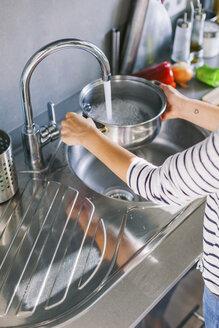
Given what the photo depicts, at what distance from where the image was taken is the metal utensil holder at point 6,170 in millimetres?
941

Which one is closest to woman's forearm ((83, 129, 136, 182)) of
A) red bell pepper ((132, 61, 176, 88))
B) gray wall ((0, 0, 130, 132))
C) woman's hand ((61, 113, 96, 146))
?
woman's hand ((61, 113, 96, 146))

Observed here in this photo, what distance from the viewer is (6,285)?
843 mm

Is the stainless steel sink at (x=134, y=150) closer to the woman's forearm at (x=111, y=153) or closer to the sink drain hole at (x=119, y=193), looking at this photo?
the sink drain hole at (x=119, y=193)

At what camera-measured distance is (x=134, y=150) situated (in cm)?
129

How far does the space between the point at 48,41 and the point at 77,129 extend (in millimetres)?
377

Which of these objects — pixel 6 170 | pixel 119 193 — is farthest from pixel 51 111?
pixel 119 193

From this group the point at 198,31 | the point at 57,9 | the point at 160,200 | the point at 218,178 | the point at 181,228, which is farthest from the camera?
the point at 198,31

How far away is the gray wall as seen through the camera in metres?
1.08

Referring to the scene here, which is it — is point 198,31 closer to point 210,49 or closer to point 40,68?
point 210,49

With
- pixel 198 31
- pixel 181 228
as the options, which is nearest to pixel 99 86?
pixel 181 228

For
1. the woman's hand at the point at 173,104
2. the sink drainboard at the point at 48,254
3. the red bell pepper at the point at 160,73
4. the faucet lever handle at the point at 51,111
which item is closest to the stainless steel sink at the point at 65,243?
the sink drainboard at the point at 48,254

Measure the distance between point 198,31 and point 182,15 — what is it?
0.14 metres

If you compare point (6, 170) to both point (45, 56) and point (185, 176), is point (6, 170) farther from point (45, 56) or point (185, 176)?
point (185, 176)

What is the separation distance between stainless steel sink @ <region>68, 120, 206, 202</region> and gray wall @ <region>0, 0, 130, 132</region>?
0.21 meters
